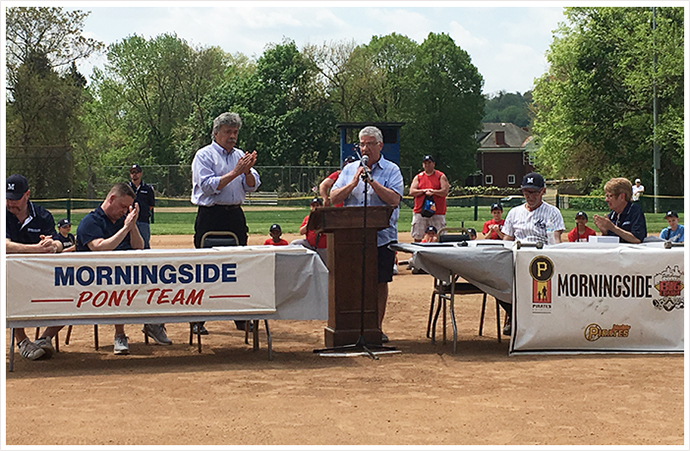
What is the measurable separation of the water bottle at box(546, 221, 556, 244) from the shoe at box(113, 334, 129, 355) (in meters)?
4.20

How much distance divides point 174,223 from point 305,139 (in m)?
31.0

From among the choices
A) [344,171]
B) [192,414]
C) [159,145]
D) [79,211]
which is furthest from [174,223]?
[159,145]

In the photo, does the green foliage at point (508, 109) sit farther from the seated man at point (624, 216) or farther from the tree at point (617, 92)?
the seated man at point (624, 216)

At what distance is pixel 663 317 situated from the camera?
303 inches

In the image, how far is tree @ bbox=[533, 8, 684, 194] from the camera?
143ft

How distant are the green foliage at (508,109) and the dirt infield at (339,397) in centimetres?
15614

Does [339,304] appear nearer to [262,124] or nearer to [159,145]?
[262,124]

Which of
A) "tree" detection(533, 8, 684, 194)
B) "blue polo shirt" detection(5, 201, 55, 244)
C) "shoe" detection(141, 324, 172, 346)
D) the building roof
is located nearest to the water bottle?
"shoe" detection(141, 324, 172, 346)

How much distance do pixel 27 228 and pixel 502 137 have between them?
90181mm

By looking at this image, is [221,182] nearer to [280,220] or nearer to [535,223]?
[535,223]

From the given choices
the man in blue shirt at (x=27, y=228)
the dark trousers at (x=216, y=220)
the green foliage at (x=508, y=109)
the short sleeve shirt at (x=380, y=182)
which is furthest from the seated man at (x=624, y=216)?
the green foliage at (x=508, y=109)

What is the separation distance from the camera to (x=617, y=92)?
47250 mm

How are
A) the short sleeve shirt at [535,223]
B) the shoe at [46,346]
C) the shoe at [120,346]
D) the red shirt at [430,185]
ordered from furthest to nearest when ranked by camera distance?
the red shirt at [430,185] < the short sleeve shirt at [535,223] < the shoe at [120,346] < the shoe at [46,346]

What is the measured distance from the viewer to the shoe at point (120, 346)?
7.83 metres
